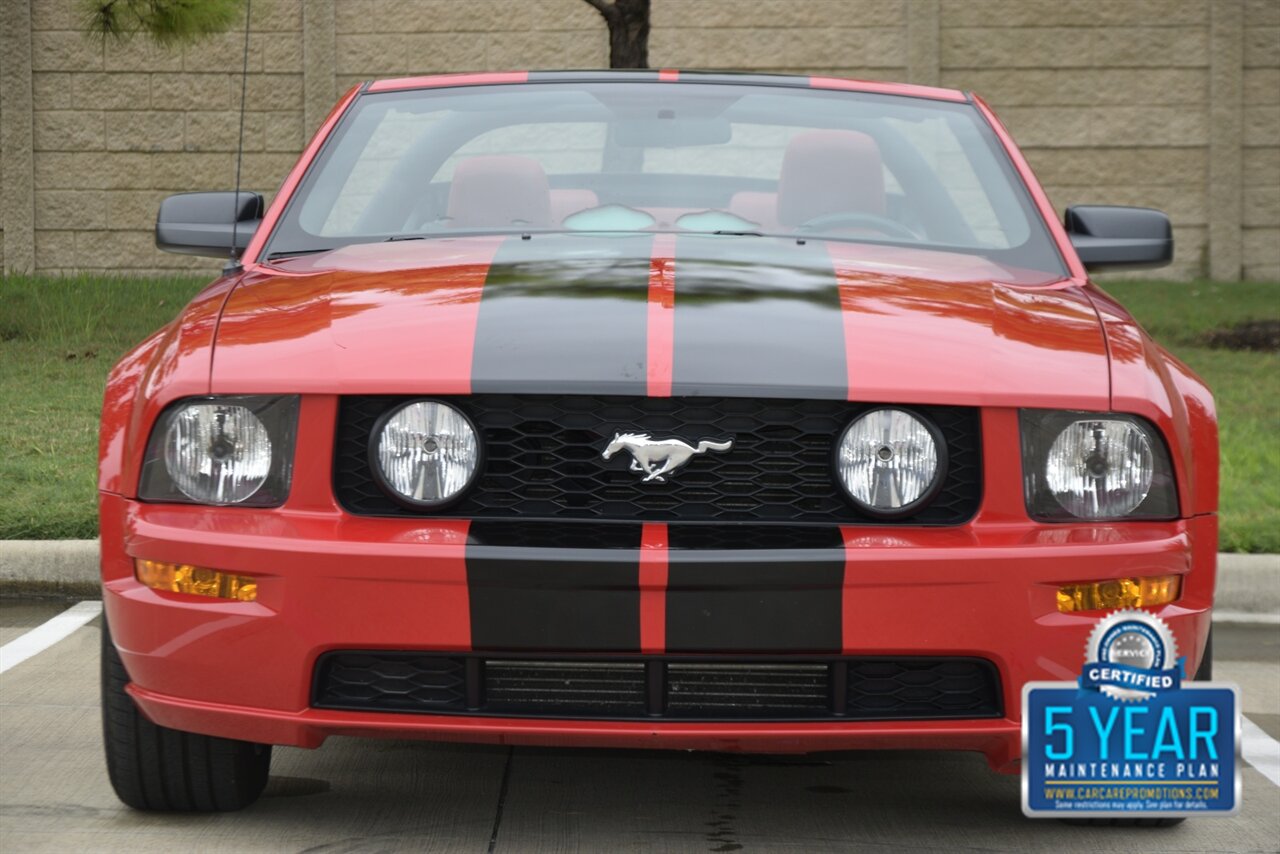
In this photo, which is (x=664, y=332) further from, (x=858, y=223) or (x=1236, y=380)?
(x=1236, y=380)

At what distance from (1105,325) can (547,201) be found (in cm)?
142

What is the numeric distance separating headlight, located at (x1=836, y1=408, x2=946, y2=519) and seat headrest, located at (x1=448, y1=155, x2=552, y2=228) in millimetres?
1348

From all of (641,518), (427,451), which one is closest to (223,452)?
(427,451)

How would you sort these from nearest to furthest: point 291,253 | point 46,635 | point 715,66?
point 291,253 → point 46,635 → point 715,66

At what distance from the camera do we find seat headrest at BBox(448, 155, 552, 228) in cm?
405

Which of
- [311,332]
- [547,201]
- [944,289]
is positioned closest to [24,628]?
[547,201]

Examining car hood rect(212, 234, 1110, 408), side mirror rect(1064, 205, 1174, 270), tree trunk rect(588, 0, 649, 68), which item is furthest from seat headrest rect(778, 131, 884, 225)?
tree trunk rect(588, 0, 649, 68)

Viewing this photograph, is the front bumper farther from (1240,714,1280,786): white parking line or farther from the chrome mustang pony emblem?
(1240,714,1280,786): white parking line

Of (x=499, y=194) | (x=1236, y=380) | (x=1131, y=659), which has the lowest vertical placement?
(x=1131, y=659)

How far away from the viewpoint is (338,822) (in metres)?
3.32

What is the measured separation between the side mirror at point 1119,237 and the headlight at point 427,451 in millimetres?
1782

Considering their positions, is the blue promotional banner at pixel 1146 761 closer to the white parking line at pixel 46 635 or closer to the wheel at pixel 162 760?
the wheel at pixel 162 760

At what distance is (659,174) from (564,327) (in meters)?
1.35

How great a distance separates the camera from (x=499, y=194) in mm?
4125
